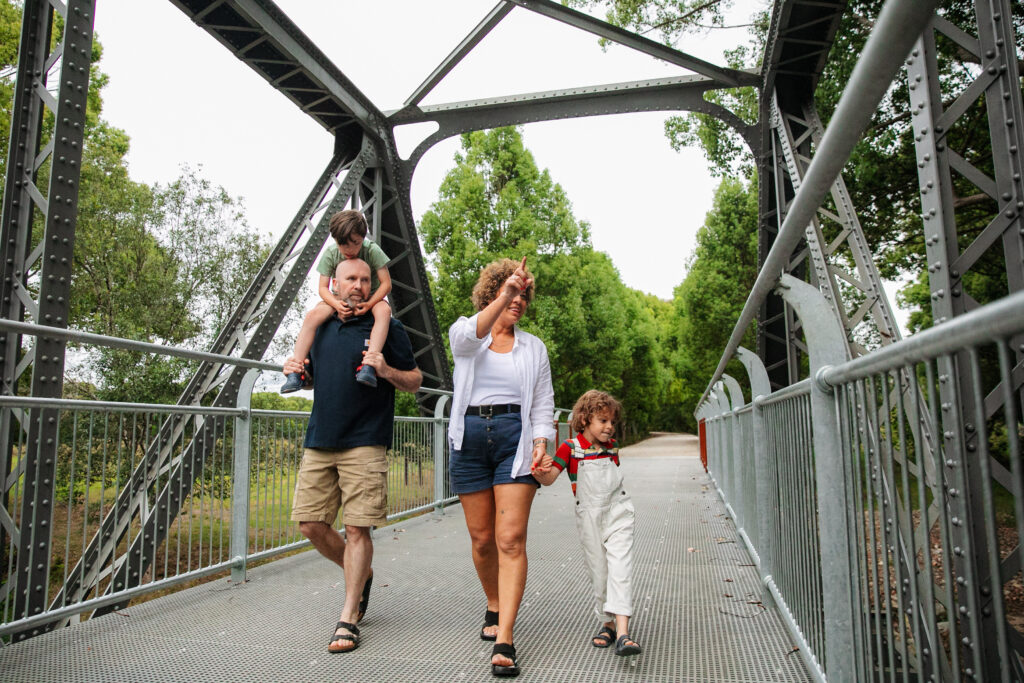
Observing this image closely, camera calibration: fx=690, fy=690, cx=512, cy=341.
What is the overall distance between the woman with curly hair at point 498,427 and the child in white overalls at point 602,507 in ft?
0.41

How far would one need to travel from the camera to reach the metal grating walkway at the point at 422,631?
2508 millimetres

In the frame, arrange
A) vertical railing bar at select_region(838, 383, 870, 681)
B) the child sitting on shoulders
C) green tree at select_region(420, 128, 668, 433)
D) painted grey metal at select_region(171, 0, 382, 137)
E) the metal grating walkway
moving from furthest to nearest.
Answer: green tree at select_region(420, 128, 668, 433) → painted grey metal at select_region(171, 0, 382, 137) → the child sitting on shoulders → the metal grating walkway → vertical railing bar at select_region(838, 383, 870, 681)

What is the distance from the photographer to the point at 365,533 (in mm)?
3029

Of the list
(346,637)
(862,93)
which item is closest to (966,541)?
(862,93)

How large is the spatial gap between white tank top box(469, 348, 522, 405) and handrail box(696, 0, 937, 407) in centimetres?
133

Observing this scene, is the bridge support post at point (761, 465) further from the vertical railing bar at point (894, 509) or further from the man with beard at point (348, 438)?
the vertical railing bar at point (894, 509)

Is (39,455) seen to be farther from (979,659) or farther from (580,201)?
(580,201)

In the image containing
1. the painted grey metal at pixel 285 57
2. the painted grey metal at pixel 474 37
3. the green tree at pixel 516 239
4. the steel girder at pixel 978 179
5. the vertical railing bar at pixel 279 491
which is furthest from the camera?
the green tree at pixel 516 239

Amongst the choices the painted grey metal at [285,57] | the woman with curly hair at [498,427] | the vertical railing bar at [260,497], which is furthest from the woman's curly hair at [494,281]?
the painted grey metal at [285,57]

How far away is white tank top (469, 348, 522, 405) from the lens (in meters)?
2.84

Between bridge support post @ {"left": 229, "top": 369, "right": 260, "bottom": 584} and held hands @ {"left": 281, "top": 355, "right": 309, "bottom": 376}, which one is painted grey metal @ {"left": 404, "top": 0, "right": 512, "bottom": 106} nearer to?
bridge support post @ {"left": 229, "top": 369, "right": 260, "bottom": 584}

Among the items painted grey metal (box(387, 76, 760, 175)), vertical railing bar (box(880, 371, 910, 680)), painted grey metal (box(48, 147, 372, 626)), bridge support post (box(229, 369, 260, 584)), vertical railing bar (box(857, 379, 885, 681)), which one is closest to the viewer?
vertical railing bar (box(880, 371, 910, 680))

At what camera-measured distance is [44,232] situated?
11.6 feet

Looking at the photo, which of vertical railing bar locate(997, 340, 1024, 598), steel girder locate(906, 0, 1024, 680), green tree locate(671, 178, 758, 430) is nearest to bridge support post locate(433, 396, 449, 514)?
steel girder locate(906, 0, 1024, 680)
